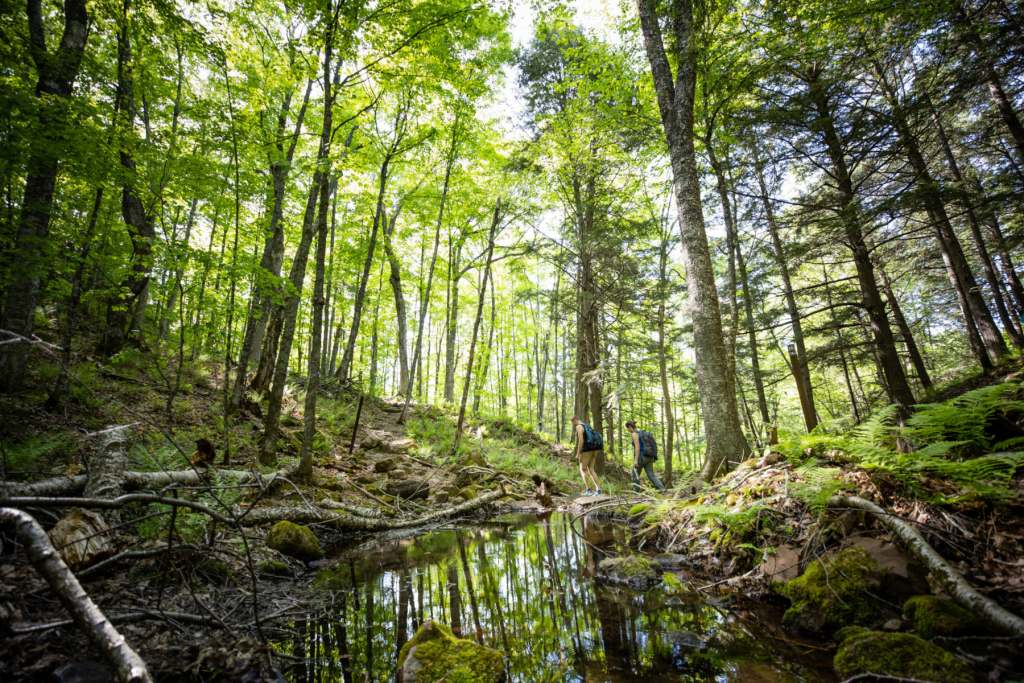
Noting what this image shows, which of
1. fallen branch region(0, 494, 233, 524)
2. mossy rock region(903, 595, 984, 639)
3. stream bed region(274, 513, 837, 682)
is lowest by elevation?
stream bed region(274, 513, 837, 682)

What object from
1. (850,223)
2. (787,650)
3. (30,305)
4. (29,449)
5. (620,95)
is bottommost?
(787,650)

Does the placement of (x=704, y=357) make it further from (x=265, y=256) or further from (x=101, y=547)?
(x=265, y=256)

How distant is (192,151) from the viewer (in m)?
9.05

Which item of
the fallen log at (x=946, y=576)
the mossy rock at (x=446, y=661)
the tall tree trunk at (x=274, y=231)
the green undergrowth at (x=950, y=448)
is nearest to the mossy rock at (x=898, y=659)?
the fallen log at (x=946, y=576)

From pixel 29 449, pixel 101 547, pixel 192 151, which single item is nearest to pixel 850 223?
pixel 101 547

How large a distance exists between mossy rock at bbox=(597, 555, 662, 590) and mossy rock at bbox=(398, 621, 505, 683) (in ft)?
6.16

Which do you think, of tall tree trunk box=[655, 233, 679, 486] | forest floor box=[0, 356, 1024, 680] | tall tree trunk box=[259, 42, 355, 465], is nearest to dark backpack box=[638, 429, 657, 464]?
forest floor box=[0, 356, 1024, 680]

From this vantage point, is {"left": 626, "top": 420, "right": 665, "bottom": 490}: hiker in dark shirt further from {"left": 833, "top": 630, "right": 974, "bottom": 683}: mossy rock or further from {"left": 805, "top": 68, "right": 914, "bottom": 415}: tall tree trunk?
{"left": 833, "top": 630, "right": 974, "bottom": 683}: mossy rock

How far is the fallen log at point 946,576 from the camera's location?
2.02 meters

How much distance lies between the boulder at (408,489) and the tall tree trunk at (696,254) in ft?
18.5

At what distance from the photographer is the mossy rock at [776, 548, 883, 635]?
274 cm

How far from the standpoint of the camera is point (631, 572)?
411 cm

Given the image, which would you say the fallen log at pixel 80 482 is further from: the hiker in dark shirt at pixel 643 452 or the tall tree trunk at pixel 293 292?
the hiker in dark shirt at pixel 643 452

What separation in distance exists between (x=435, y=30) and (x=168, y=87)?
9024 mm
